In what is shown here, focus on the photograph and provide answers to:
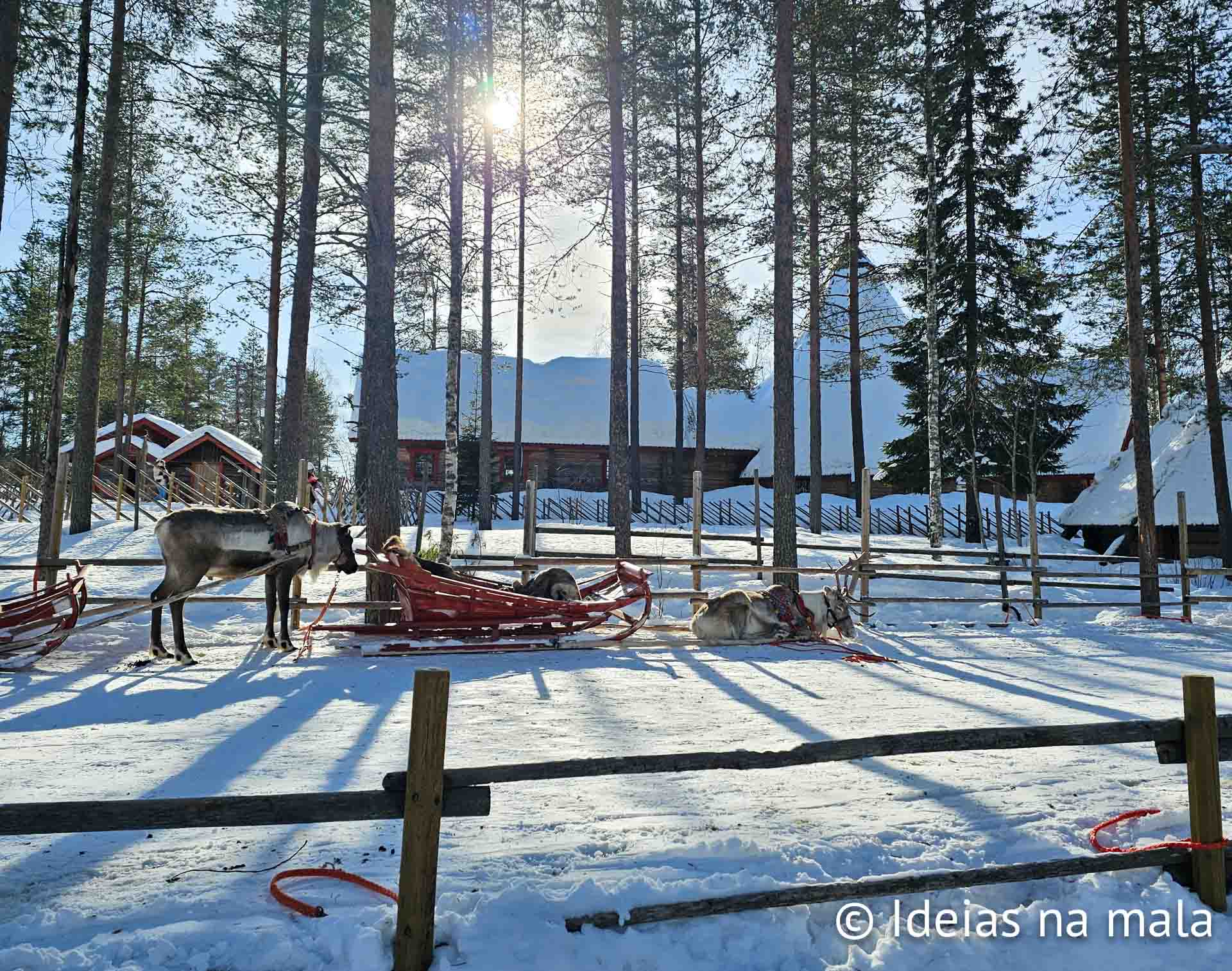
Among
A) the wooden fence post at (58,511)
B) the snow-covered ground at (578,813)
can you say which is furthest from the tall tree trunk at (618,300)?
the wooden fence post at (58,511)

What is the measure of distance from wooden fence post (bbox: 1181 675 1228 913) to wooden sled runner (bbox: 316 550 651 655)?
236 inches

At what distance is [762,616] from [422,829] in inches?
299

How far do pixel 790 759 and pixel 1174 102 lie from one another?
1738cm

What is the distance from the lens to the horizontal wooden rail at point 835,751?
2762 mm

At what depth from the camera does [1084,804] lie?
3.96m

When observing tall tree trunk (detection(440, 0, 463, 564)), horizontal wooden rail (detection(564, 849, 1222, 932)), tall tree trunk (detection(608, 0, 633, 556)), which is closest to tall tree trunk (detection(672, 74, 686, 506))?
tall tree trunk (detection(440, 0, 463, 564))

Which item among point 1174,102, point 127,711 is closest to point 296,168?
point 127,711

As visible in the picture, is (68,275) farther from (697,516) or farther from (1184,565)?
(1184,565)

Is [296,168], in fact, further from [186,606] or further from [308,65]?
[186,606]

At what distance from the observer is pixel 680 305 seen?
2798 cm

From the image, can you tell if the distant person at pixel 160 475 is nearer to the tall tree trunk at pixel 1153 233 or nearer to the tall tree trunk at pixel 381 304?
the tall tree trunk at pixel 381 304

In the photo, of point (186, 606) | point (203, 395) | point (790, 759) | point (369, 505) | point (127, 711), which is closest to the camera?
point (790, 759)

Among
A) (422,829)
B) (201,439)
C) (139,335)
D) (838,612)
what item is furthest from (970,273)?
(139,335)

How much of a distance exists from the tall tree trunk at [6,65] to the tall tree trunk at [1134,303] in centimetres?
1743
